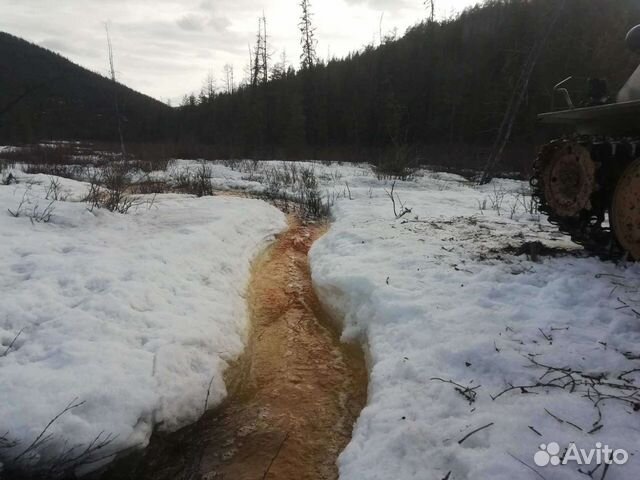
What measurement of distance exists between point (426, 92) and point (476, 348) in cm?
3973

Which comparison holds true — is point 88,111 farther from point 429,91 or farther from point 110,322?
point 110,322

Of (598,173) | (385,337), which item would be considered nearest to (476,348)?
(385,337)

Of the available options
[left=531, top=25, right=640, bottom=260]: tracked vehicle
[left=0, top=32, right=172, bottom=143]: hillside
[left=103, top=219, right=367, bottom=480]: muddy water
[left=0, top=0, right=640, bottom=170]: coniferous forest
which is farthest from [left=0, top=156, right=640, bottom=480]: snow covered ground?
[left=0, top=32, right=172, bottom=143]: hillside

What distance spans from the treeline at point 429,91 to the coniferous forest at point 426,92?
0.10m

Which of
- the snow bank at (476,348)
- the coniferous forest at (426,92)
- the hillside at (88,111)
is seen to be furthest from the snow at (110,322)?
the hillside at (88,111)

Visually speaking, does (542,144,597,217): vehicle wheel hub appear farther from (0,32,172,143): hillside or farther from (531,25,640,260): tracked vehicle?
(0,32,172,143): hillside

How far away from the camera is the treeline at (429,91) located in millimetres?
27625

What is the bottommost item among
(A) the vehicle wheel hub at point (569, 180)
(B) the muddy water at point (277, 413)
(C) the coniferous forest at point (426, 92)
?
(B) the muddy water at point (277, 413)

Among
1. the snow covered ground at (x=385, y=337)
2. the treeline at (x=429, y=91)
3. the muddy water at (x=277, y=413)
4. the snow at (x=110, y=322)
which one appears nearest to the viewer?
the snow covered ground at (x=385, y=337)

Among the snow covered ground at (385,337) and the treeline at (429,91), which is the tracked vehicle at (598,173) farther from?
the treeline at (429,91)

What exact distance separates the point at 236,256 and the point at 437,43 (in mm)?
41279

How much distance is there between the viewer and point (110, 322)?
132 inches

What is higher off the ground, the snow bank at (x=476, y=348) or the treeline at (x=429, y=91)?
the treeline at (x=429, y=91)

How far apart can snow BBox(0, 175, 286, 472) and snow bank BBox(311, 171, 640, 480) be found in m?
1.21
